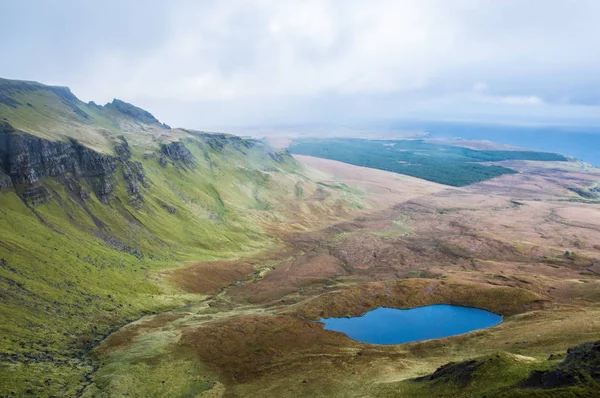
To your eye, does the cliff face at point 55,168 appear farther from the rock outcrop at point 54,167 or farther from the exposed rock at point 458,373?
the exposed rock at point 458,373

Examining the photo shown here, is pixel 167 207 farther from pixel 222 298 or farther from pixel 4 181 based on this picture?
pixel 222 298

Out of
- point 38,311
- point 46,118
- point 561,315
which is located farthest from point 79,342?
point 46,118

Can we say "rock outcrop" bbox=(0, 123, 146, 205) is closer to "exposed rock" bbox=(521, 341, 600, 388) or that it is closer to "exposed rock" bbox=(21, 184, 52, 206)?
"exposed rock" bbox=(21, 184, 52, 206)

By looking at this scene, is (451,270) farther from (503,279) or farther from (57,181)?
(57,181)

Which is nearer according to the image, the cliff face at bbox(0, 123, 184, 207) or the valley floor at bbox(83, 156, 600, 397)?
the valley floor at bbox(83, 156, 600, 397)

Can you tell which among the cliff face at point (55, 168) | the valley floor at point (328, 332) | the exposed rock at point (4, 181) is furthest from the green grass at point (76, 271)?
the valley floor at point (328, 332)

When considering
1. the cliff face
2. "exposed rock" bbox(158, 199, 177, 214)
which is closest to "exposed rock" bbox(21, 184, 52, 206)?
the cliff face

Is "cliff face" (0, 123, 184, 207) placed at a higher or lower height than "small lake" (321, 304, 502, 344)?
higher
